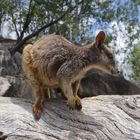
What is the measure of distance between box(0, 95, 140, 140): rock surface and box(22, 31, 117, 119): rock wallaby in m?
0.16

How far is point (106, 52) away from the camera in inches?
282

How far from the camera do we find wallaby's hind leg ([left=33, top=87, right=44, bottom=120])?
6156 millimetres

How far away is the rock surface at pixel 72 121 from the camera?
5.88 meters

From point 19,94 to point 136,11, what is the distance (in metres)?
10.4

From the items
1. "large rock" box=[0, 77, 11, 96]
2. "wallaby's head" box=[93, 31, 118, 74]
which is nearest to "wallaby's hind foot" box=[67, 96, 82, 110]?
"wallaby's head" box=[93, 31, 118, 74]

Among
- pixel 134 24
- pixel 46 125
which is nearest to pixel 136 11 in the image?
pixel 134 24

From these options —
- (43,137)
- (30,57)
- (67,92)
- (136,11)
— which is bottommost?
(43,137)

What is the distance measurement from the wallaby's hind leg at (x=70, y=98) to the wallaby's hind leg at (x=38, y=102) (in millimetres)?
374

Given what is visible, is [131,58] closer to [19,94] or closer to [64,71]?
[19,94]

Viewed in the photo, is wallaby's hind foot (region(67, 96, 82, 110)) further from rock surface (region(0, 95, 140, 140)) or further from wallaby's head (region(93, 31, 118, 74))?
wallaby's head (region(93, 31, 118, 74))

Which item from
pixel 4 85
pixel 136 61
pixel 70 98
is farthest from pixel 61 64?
pixel 136 61

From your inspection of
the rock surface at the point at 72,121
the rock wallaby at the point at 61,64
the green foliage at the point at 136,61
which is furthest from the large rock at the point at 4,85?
the green foliage at the point at 136,61

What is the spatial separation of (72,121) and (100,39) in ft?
4.97

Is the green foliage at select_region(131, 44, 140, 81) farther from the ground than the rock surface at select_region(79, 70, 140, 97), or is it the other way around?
the green foliage at select_region(131, 44, 140, 81)
